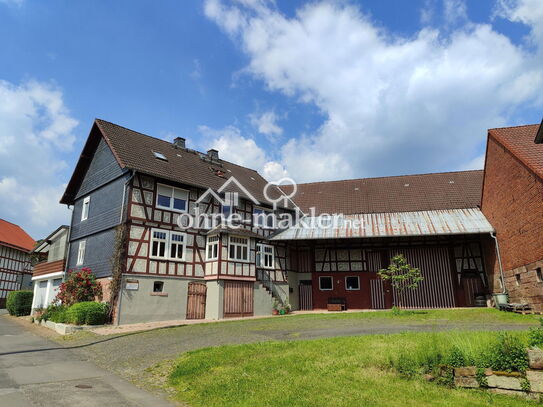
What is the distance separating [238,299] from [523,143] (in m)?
16.6

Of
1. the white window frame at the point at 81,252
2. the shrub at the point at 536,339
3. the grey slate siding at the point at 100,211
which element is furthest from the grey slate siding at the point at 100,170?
the shrub at the point at 536,339

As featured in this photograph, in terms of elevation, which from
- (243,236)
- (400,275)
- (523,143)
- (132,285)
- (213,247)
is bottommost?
(132,285)

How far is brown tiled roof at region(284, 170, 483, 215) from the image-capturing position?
2820 centimetres

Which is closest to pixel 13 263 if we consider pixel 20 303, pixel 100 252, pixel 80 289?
pixel 20 303

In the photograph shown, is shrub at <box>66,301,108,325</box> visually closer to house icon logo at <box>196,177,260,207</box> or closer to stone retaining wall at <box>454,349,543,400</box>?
house icon logo at <box>196,177,260,207</box>

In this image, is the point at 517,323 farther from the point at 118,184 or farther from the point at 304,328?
the point at 118,184

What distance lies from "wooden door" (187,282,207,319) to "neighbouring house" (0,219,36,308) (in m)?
30.7

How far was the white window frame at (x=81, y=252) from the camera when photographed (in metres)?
22.9

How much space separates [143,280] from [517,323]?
53.6ft

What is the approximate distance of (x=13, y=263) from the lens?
4412 cm

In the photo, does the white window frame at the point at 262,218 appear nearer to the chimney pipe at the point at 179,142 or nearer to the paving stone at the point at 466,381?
the chimney pipe at the point at 179,142

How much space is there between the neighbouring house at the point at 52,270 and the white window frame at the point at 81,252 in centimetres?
202

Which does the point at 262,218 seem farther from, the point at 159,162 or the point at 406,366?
the point at 406,366

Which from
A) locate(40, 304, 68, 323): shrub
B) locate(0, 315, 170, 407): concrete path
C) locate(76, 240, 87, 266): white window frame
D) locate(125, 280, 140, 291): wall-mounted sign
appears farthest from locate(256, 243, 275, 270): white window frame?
locate(0, 315, 170, 407): concrete path
